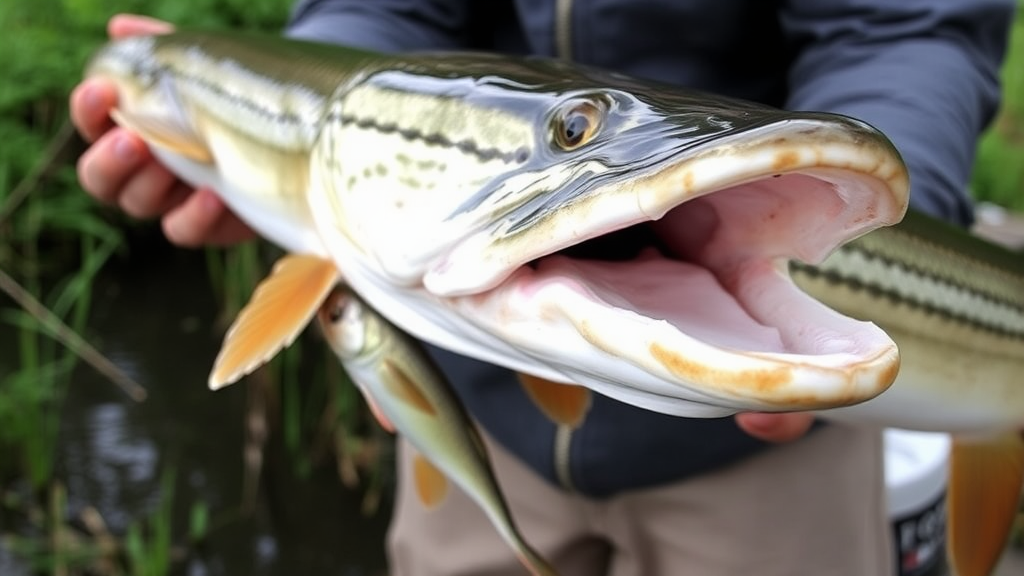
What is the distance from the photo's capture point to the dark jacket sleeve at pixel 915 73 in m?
1.19

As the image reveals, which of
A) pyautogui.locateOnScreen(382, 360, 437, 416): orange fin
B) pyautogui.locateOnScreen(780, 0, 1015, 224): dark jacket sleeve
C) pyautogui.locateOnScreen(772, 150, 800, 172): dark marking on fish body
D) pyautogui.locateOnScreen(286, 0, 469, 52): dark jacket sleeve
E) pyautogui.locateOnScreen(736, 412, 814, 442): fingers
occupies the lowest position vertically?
pyautogui.locateOnScreen(736, 412, 814, 442): fingers

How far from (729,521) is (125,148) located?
3.57 ft

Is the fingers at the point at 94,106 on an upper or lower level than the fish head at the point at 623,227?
lower

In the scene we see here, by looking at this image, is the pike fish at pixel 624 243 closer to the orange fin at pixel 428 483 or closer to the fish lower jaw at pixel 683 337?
the fish lower jaw at pixel 683 337

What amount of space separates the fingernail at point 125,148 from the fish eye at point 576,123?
37.7 inches

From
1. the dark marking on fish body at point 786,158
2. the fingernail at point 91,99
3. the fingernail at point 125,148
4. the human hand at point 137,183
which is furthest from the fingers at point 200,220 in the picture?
the dark marking on fish body at point 786,158

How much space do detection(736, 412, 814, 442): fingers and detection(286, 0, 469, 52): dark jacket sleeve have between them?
2.99 ft

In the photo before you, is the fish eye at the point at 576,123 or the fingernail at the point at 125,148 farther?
the fingernail at the point at 125,148

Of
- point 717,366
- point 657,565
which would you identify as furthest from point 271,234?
point 717,366

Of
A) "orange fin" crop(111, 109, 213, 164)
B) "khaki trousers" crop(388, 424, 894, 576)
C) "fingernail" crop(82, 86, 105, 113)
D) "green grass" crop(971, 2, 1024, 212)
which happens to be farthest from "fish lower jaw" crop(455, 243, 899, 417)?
"green grass" crop(971, 2, 1024, 212)

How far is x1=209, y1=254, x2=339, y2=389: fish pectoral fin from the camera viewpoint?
103 cm

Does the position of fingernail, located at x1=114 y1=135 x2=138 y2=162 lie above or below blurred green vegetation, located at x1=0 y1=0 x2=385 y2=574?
above

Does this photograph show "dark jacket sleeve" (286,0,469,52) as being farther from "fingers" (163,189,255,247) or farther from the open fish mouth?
the open fish mouth

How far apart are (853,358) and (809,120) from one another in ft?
0.51
